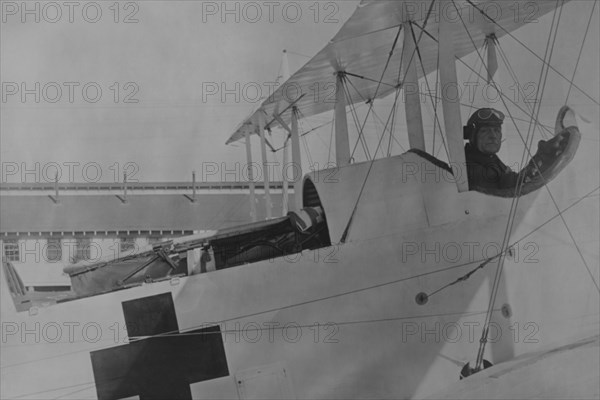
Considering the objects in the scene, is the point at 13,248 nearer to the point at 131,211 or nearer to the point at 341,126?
the point at 131,211

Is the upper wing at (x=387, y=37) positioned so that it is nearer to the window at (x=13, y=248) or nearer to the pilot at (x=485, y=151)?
the pilot at (x=485, y=151)

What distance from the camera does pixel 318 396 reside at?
4473 millimetres

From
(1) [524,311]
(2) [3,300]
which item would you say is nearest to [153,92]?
(2) [3,300]

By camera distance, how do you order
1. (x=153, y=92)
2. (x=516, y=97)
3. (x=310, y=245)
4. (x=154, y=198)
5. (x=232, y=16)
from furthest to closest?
1. (x=154, y=198)
2. (x=153, y=92)
3. (x=232, y=16)
4. (x=516, y=97)
5. (x=310, y=245)

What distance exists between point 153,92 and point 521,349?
762 centimetres

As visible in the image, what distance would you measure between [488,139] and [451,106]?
42 cm

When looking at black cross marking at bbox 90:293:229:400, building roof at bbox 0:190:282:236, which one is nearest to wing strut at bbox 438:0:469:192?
black cross marking at bbox 90:293:229:400

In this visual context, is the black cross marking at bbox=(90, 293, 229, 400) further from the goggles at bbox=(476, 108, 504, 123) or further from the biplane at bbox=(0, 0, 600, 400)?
the goggles at bbox=(476, 108, 504, 123)

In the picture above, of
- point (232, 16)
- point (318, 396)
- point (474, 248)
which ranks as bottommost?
point (318, 396)

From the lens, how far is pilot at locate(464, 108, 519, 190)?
4645 millimetres

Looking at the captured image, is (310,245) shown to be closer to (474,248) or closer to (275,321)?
(275,321)

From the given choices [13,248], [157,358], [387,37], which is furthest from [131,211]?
[157,358]

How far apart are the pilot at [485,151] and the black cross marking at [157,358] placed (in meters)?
1.98

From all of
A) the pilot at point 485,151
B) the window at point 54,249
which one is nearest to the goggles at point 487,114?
the pilot at point 485,151
